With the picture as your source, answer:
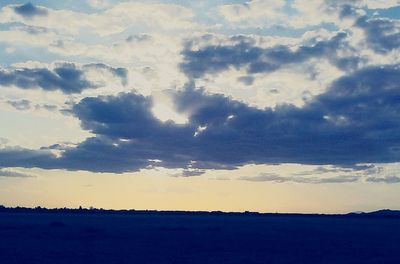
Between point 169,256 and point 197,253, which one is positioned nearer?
point 169,256

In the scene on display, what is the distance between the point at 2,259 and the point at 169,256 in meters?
18.8

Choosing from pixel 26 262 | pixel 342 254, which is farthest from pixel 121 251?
pixel 342 254

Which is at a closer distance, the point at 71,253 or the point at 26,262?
the point at 26,262

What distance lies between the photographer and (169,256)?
216ft

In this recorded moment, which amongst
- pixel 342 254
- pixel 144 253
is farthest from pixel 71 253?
pixel 342 254

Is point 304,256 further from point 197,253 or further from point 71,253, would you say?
point 71,253

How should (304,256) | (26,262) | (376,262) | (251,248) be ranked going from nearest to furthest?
(26,262) < (376,262) < (304,256) < (251,248)

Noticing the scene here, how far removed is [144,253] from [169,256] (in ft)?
13.9

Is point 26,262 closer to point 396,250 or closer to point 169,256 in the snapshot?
point 169,256

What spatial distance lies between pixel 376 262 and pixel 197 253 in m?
21.5

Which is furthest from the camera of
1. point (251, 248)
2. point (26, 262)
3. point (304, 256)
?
point (251, 248)

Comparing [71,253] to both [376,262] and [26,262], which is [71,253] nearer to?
[26,262]

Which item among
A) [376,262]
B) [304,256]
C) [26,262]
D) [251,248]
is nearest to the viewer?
A: [26,262]

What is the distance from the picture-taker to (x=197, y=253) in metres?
70.4
